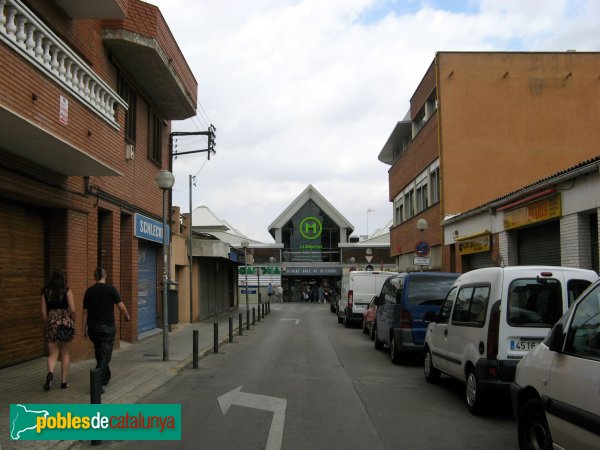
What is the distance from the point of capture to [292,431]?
6594 millimetres

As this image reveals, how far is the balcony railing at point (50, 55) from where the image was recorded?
7.71 m

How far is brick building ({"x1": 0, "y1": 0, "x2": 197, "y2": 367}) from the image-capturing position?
8.31m

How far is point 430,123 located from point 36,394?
21086mm

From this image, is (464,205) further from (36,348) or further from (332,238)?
(332,238)

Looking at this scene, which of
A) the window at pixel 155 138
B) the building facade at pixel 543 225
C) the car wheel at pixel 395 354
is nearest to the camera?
the car wheel at pixel 395 354

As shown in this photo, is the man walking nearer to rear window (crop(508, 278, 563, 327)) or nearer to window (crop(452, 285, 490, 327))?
window (crop(452, 285, 490, 327))

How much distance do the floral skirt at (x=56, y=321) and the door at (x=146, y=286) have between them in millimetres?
7892

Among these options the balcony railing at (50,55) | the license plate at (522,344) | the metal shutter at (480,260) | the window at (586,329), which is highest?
the balcony railing at (50,55)

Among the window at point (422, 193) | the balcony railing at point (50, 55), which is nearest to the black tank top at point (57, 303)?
the balcony railing at point (50, 55)

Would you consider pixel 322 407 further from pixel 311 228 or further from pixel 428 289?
pixel 311 228

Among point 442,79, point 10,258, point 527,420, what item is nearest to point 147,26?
point 10,258

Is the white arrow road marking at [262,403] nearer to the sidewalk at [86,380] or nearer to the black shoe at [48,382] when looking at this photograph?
the sidewalk at [86,380]

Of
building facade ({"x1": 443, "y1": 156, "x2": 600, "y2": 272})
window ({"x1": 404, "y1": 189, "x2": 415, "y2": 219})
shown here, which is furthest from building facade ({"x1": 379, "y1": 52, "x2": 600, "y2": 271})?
window ({"x1": 404, "y1": 189, "x2": 415, "y2": 219})

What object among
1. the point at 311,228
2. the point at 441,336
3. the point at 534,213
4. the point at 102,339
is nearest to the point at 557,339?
the point at 441,336
